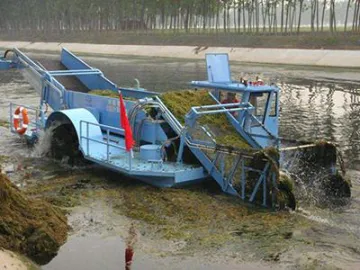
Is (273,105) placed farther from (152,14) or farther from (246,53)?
(152,14)

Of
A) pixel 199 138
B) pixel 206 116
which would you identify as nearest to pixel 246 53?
pixel 206 116

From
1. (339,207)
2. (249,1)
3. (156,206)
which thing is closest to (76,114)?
(156,206)

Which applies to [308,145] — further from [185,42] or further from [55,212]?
[185,42]

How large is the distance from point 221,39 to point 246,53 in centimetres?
970

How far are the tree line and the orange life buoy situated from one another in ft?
154

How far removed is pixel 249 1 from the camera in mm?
70688

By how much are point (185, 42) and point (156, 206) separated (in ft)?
189

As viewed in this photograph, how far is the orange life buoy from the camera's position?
15203 mm

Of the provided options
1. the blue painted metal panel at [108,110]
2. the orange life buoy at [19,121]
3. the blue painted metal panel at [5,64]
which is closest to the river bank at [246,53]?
the blue painted metal panel at [5,64]

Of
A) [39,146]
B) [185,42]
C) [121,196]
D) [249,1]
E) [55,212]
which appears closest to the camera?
[55,212]

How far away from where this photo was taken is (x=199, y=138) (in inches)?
427

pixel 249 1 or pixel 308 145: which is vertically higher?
pixel 249 1

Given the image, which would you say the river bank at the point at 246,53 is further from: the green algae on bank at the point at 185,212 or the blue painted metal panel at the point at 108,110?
→ the green algae on bank at the point at 185,212

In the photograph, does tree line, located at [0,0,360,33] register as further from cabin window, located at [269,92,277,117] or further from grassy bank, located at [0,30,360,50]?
cabin window, located at [269,92,277,117]
